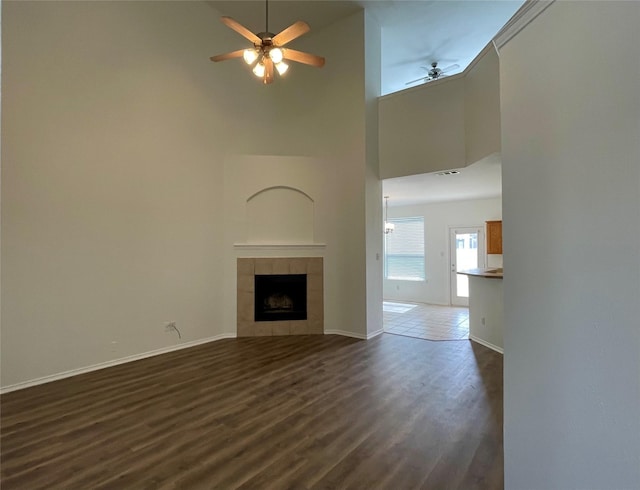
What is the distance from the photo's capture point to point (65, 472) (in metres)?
2.05

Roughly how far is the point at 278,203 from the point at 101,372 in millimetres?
3301

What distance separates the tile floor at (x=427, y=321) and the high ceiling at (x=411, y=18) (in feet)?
17.1

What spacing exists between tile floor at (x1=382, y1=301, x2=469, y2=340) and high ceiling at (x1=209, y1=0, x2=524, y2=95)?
17.1 feet

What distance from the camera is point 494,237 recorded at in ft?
24.7

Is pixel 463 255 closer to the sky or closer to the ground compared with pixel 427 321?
closer to the sky

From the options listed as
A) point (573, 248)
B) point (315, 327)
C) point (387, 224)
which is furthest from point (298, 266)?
point (573, 248)

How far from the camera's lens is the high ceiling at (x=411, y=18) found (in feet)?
16.8

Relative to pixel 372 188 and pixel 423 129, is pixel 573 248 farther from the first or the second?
pixel 423 129

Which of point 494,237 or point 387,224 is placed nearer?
point 494,237

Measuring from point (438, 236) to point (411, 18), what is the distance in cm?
516

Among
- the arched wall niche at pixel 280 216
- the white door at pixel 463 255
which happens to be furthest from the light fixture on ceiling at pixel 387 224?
the arched wall niche at pixel 280 216

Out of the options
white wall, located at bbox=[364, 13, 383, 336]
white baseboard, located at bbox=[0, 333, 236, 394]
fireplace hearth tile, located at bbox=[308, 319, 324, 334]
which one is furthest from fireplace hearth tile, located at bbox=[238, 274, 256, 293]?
white wall, located at bbox=[364, 13, 383, 336]

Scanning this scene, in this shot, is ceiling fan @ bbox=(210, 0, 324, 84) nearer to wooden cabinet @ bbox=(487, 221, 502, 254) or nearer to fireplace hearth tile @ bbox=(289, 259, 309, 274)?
fireplace hearth tile @ bbox=(289, 259, 309, 274)

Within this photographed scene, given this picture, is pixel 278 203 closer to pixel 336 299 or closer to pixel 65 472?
pixel 336 299
